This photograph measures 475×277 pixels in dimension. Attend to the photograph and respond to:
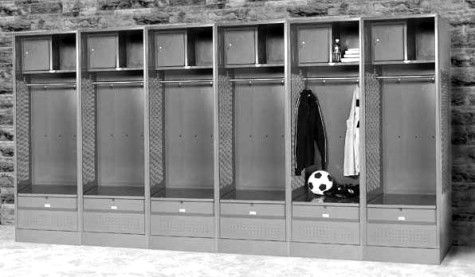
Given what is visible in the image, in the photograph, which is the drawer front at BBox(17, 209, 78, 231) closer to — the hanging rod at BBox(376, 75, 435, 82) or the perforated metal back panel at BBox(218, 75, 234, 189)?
the perforated metal back panel at BBox(218, 75, 234, 189)

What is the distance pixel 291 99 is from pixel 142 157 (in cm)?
195

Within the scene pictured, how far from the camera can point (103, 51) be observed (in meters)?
7.22

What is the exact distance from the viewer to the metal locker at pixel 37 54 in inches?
291

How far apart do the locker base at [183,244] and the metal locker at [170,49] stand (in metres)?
1.73

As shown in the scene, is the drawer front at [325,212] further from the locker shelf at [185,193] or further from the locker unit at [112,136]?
the locker unit at [112,136]

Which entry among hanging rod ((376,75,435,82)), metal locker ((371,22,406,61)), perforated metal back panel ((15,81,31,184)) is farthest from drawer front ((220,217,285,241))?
perforated metal back panel ((15,81,31,184))

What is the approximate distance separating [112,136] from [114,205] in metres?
0.93

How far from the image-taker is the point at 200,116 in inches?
293

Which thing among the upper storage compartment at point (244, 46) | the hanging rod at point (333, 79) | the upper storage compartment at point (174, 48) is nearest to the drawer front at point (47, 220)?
the upper storage compartment at point (174, 48)

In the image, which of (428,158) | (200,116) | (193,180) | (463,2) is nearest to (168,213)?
(193,180)

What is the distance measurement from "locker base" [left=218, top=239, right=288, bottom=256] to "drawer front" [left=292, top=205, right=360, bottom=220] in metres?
0.33

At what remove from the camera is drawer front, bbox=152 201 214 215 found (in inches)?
270

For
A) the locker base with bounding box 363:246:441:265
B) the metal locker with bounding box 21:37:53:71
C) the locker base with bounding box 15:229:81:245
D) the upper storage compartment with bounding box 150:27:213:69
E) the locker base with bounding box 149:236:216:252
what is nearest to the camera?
the locker base with bounding box 363:246:441:265

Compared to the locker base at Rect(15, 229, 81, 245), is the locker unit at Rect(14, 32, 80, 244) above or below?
above
